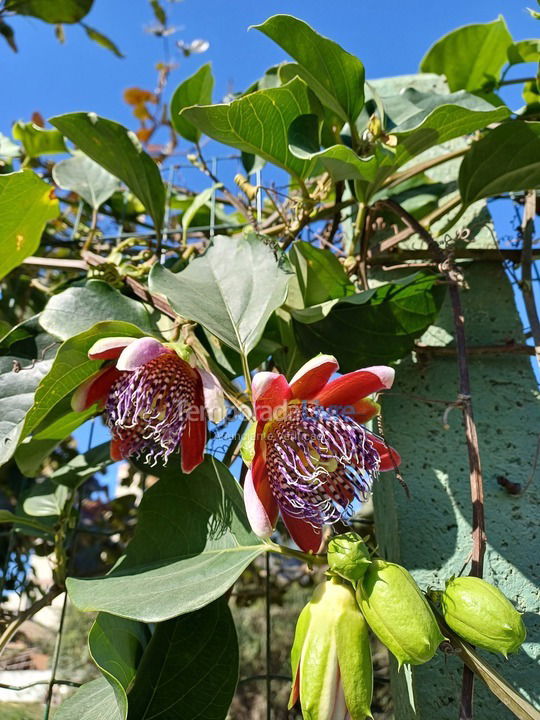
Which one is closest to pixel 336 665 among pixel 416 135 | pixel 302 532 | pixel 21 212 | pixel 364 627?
pixel 364 627

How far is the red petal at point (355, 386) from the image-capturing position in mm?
633

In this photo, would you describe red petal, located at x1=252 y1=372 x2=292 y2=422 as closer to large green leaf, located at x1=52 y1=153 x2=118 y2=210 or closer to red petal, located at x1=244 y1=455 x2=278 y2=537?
red petal, located at x1=244 y1=455 x2=278 y2=537

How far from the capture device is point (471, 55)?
3.89ft

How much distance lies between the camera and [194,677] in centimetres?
73

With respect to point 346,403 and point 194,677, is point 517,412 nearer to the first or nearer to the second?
point 346,403

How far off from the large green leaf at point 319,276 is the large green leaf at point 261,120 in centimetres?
12

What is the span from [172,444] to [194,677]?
0.28 meters

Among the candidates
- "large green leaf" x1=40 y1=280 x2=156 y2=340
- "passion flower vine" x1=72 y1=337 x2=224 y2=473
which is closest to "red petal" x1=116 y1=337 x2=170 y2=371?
"passion flower vine" x1=72 y1=337 x2=224 y2=473

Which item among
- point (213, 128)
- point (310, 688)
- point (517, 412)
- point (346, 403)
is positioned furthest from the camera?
point (517, 412)

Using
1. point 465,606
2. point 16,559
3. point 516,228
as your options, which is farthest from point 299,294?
point 16,559

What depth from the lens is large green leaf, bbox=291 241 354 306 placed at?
0.91m

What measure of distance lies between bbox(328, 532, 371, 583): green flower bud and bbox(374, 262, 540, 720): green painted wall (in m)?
0.27

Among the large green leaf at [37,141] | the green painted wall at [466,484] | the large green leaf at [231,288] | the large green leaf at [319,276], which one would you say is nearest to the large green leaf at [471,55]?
the green painted wall at [466,484]

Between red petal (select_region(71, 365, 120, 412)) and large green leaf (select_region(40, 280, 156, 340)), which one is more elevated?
large green leaf (select_region(40, 280, 156, 340))
